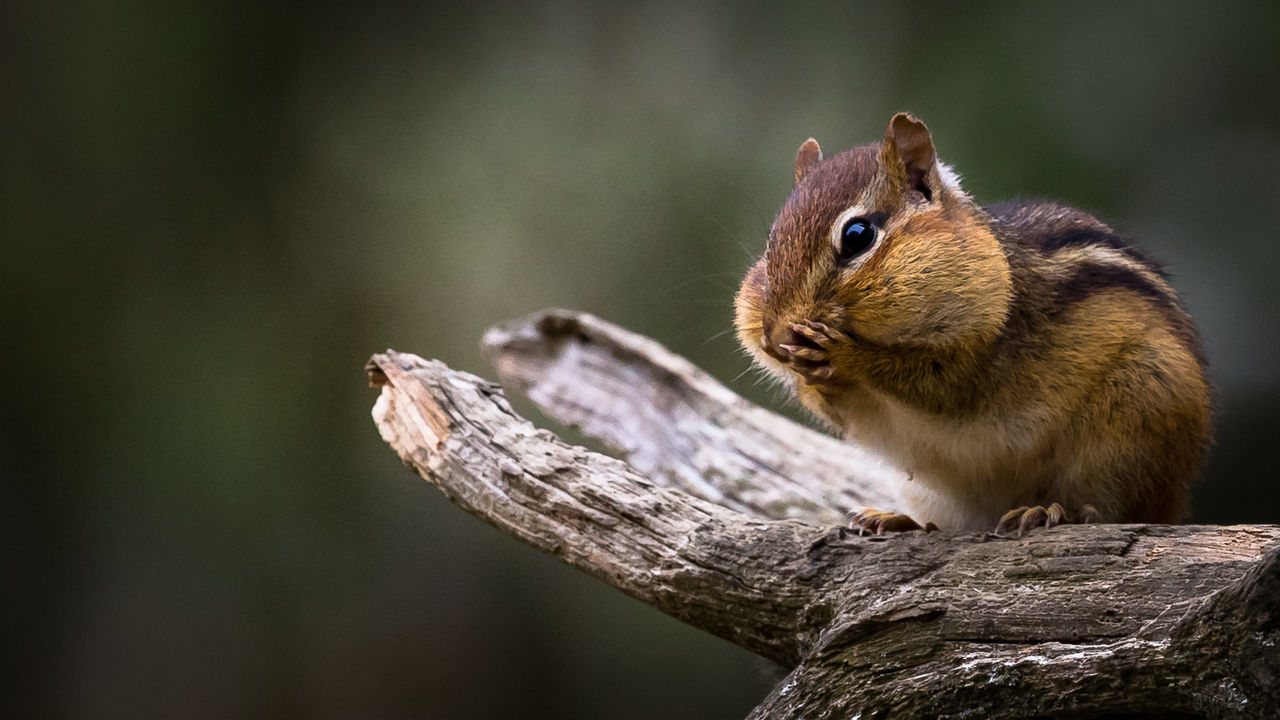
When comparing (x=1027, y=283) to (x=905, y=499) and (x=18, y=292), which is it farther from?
(x=18, y=292)

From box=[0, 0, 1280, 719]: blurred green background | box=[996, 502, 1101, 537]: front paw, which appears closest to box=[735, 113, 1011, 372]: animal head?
box=[996, 502, 1101, 537]: front paw

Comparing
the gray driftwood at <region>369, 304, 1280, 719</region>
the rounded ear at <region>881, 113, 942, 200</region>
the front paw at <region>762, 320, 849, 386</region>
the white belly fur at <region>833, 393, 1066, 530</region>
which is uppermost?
the rounded ear at <region>881, 113, 942, 200</region>

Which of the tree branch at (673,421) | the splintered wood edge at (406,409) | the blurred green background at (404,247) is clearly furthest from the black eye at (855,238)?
the blurred green background at (404,247)

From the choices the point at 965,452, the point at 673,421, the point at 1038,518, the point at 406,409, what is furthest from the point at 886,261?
the point at 673,421

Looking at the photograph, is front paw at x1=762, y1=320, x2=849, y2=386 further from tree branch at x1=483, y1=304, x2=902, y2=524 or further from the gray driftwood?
tree branch at x1=483, y1=304, x2=902, y2=524

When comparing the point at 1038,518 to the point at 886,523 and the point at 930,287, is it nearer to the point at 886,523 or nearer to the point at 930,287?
the point at 886,523
